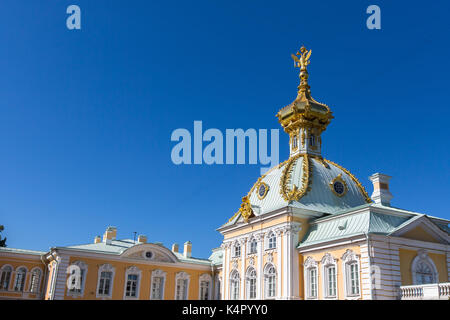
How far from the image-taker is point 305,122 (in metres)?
36.9

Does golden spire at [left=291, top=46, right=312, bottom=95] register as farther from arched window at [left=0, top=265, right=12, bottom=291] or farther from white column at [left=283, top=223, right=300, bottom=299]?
arched window at [left=0, top=265, right=12, bottom=291]

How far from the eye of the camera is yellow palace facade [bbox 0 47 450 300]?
896 inches

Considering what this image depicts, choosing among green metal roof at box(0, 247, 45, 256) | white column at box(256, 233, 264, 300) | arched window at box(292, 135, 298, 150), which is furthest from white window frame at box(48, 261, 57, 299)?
arched window at box(292, 135, 298, 150)

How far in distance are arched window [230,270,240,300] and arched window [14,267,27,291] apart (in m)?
16.0

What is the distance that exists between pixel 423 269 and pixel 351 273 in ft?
12.1

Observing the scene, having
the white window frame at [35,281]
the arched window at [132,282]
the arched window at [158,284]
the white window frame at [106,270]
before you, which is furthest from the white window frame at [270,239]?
the white window frame at [35,281]

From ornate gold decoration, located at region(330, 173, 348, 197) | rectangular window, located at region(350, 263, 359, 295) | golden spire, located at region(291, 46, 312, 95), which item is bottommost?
rectangular window, located at region(350, 263, 359, 295)

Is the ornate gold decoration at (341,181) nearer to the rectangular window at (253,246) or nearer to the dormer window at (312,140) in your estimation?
the dormer window at (312,140)

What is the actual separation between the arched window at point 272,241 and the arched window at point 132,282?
1146 cm

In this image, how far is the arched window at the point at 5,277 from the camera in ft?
109

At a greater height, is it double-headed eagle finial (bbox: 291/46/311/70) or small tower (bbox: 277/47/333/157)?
double-headed eagle finial (bbox: 291/46/311/70)

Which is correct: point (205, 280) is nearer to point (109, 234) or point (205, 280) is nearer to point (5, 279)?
point (109, 234)

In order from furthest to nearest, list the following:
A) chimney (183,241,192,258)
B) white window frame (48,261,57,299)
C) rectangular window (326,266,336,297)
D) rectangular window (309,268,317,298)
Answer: chimney (183,241,192,258), white window frame (48,261,57,299), rectangular window (309,268,317,298), rectangular window (326,266,336,297)
